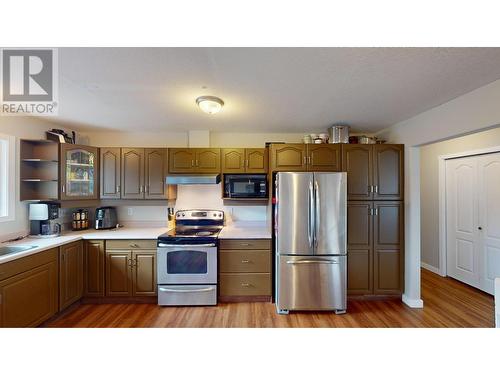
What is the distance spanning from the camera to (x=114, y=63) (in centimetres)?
154

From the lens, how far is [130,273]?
2752 mm

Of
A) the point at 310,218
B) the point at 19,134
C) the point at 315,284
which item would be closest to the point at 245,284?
the point at 315,284

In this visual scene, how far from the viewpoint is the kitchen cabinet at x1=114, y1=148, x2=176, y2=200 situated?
10.4ft

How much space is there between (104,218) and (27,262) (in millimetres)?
1100

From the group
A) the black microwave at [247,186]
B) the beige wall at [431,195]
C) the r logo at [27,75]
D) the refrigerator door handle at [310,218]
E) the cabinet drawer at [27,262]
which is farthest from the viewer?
the beige wall at [431,195]

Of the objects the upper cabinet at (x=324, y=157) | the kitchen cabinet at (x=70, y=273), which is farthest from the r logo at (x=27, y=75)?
the upper cabinet at (x=324, y=157)

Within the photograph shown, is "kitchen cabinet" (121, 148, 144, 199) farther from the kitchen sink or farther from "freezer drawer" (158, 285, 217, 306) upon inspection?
"freezer drawer" (158, 285, 217, 306)

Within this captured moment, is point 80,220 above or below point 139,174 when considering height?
below

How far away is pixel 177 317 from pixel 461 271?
13.4 feet

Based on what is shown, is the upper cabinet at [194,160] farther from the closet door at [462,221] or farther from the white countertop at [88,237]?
the closet door at [462,221]

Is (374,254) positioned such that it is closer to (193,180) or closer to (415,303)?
(415,303)

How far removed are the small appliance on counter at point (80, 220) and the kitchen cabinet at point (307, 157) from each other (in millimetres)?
2663

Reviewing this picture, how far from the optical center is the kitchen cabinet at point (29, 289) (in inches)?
73.4

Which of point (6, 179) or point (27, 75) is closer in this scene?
point (27, 75)
